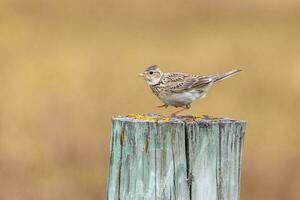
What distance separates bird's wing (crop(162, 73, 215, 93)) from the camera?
8438mm

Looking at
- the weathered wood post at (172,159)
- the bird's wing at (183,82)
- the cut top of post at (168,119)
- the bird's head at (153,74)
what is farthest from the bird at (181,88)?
the weathered wood post at (172,159)

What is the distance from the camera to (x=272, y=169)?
1439 centimetres

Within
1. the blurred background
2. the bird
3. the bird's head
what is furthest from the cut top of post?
the blurred background

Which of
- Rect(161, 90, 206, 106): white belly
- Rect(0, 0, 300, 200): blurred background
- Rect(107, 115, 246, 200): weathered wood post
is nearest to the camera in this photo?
Rect(107, 115, 246, 200): weathered wood post

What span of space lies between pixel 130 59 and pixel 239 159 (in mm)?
14384

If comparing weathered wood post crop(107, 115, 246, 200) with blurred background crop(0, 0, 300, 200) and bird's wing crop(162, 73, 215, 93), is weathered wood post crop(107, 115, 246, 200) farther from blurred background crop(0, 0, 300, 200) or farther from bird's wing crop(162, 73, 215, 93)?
blurred background crop(0, 0, 300, 200)

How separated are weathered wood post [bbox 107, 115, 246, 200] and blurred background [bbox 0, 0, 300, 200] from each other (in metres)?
7.20

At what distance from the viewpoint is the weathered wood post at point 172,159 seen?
234 inches

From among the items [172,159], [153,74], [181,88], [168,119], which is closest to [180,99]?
[181,88]

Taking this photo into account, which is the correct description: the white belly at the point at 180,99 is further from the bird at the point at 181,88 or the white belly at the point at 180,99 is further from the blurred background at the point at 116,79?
the blurred background at the point at 116,79

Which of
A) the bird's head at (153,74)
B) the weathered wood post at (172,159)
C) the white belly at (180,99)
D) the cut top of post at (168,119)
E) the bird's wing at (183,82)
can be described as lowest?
the weathered wood post at (172,159)

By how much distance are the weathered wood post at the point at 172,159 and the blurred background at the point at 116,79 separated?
284 inches

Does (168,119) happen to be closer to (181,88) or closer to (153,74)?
(181,88)

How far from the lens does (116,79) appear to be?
59.8 feet
